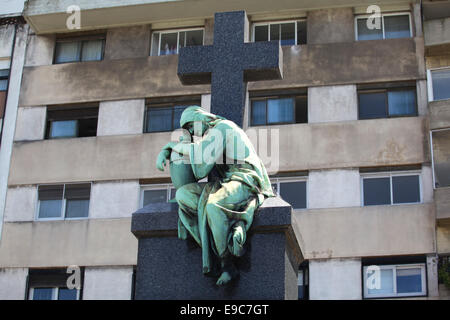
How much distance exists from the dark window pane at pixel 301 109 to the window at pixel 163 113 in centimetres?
330

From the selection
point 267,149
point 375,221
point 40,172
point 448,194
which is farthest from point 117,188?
point 448,194

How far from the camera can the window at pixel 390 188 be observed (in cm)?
2886

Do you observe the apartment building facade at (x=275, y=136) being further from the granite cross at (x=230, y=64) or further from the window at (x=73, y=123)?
the granite cross at (x=230, y=64)

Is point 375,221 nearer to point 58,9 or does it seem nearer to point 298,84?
point 298,84

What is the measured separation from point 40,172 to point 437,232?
1304 cm

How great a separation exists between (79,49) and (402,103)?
11.5 m

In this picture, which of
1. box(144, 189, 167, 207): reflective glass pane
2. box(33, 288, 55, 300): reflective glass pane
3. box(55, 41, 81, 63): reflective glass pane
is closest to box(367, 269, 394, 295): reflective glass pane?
box(144, 189, 167, 207): reflective glass pane

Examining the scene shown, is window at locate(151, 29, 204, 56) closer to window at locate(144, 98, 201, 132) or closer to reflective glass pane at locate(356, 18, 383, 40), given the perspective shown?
window at locate(144, 98, 201, 132)

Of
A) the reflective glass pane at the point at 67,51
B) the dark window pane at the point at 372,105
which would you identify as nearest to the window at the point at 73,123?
the reflective glass pane at the point at 67,51

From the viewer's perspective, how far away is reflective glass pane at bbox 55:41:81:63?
33938mm

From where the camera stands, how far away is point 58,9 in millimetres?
33250

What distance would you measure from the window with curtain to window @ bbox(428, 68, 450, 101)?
718mm

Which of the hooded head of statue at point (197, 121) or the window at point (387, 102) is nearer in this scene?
the hooded head of statue at point (197, 121)

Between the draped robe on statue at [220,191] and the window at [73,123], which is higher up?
the window at [73,123]
